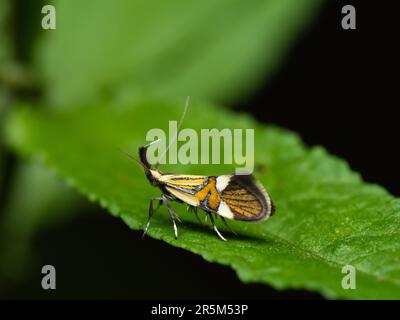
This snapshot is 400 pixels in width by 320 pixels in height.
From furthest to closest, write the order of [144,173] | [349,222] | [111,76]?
[111,76]
[144,173]
[349,222]

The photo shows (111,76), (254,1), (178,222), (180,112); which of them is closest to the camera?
(178,222)

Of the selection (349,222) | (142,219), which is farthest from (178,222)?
(349,222)

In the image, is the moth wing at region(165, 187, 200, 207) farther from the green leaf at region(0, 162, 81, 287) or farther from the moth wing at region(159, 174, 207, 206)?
the green leaf at region(0, 162, 81, 287)

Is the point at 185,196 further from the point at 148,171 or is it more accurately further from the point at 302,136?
the point at 302,136

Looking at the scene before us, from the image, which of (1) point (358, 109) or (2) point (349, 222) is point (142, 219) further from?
(1) point (358, 109)

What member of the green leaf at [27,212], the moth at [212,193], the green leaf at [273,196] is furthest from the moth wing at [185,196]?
the green leaf at [27,212]

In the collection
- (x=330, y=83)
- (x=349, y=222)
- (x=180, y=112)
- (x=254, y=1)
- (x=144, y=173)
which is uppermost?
(x=254, y=1)

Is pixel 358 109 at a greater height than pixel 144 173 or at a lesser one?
greater
